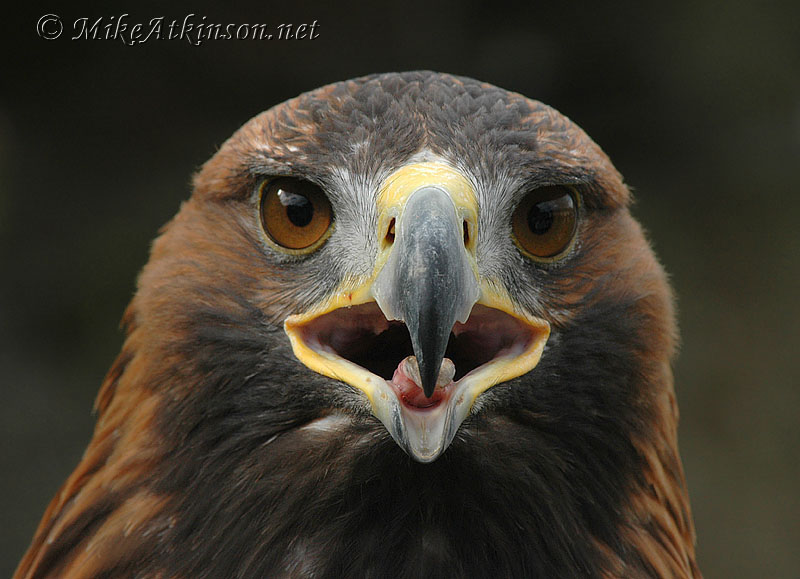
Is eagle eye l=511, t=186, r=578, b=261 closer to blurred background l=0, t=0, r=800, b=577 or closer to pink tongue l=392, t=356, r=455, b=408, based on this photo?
pink tongue l=392, t=356, r=455, b=408

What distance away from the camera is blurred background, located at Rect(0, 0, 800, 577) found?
15.4 ft

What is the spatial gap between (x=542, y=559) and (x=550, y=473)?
0.17 metres

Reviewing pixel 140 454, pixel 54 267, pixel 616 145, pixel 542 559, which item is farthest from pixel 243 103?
pixel 542 559

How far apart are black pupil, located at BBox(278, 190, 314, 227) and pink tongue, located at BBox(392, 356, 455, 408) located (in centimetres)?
43

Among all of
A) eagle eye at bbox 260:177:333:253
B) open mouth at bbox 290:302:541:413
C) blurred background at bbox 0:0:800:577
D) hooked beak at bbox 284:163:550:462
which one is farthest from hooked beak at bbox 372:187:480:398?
blurred background at bbox 0:0:800:577

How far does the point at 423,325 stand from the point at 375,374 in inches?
9.2

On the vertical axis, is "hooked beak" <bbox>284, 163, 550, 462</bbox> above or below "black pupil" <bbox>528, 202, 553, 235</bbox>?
below

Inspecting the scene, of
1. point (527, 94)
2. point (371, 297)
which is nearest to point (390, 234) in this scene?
point (371, 297)

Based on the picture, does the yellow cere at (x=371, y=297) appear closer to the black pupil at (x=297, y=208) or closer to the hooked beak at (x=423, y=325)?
the hooked beak at (x=423, y=325)

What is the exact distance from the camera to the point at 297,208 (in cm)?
174

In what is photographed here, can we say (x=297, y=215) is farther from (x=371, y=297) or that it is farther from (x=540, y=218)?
(x=540, y=218)

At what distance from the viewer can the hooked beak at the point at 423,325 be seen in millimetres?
1372

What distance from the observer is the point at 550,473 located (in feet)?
5.61

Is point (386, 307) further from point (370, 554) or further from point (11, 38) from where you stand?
point (11, 38)
